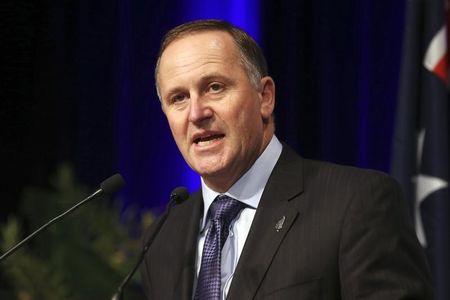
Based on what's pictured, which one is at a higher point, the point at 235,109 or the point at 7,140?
the point at 235,109

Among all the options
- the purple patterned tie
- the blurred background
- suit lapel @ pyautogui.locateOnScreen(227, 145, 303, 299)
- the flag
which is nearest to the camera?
suit lapel @ pyautogui.locateOnScreen(227, 145, 303, 299)

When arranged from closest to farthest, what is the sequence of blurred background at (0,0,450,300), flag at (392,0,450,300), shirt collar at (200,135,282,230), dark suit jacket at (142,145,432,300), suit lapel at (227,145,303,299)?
dark suit jacket at (142,145,432,300) → suit lapel at (227,145,303,299) → shirt collar at (200,135,282,230) → flag at (392,0,450,300) → blurred background at (0,0,450,300)

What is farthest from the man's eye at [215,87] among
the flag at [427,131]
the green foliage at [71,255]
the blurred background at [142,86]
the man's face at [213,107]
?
the blurred background at [142,86]

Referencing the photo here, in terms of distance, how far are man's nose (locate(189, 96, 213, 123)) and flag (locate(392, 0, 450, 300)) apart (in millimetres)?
1508

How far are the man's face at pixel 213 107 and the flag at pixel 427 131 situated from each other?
1.35m

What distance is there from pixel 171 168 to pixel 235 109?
2292mm

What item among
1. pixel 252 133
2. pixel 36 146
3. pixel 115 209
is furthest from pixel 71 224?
pixel 36 146

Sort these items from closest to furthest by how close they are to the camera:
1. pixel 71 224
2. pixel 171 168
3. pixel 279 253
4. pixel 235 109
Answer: pixel 279 253
pixel 235 109
pixel 71 224
pixel 171 168

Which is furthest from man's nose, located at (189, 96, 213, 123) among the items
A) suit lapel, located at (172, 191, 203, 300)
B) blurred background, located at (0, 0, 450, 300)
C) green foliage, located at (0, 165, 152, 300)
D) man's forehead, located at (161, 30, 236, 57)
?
blurred background, located at (0, 0, 450, 300)

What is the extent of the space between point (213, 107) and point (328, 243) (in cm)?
48

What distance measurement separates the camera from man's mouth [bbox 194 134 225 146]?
2094 mm

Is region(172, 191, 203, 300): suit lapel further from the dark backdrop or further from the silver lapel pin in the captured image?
the dark backdrop

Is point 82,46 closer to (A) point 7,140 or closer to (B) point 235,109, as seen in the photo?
(A) point 7,140

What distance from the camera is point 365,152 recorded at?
4.09m
